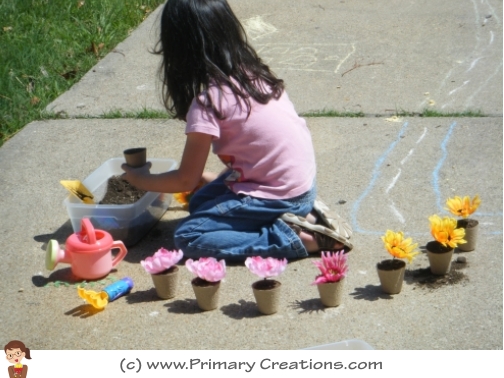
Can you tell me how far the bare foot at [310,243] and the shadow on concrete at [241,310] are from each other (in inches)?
16.0

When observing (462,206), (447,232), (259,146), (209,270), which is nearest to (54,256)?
(209,270)

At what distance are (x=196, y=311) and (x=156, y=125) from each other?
1.94 m

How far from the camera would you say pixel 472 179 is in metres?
4.08

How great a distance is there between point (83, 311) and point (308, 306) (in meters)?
0.85

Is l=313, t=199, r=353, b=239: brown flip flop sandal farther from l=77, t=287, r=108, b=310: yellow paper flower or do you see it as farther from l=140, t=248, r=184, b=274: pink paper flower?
l=77, t=287, r=108, b=310: yellow paper flower

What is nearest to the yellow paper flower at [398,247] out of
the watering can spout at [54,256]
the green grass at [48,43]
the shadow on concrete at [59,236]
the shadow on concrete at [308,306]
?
the shadow on concrete at [308,306]

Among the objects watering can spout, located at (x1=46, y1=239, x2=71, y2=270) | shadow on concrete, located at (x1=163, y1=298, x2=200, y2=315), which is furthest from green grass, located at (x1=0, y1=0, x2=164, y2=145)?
shadow on concrete, located at (x1=163, y1=298, x2=200, y2=315)

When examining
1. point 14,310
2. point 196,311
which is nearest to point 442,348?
point 196,311

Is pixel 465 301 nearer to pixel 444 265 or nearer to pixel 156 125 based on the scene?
pixel 444 265

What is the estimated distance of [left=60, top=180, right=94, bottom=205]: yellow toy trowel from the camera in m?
3.75

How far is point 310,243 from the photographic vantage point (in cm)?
353

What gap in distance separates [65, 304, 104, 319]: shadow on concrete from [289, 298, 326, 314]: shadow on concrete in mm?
734

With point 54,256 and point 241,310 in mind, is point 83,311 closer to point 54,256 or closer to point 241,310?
point 54,256
